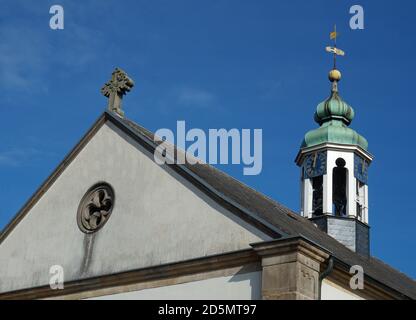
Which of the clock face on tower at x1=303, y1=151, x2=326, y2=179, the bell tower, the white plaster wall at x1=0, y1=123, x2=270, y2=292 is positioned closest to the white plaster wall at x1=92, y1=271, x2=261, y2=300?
the white plaster wall at x1=0, y1=123, x2=270, y2=292

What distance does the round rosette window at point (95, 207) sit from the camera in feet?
65.8

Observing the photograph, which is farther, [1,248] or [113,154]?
[1,248]

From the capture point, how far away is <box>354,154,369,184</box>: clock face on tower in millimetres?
28344

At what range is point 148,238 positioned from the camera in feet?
62.1

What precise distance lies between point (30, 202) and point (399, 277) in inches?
453

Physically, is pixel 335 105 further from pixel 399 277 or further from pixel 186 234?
pixel 186 234

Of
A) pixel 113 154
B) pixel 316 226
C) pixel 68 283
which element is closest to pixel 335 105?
pixel 316 226

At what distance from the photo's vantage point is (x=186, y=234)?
18.3 meters

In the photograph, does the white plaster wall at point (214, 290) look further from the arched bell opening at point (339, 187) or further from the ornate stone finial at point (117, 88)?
the arched bell opening at point (339, 187)

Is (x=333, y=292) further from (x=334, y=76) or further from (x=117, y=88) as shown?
(x=334, y=76)

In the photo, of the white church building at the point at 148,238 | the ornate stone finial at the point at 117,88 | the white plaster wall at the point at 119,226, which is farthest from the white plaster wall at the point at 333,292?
the ornate stone finial at the point at 117,88

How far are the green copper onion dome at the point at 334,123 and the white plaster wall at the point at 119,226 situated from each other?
9.64 metres

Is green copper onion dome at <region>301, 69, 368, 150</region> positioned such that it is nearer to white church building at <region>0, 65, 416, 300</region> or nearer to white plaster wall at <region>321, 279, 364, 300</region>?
white church building at <region>0, 65, 416, 300</region>

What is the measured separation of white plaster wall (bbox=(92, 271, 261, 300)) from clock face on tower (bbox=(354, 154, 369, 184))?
11.6 m
